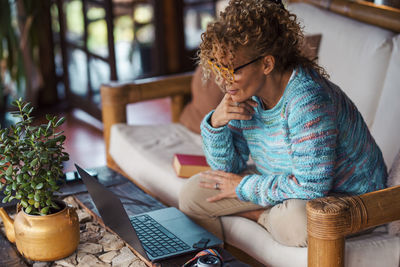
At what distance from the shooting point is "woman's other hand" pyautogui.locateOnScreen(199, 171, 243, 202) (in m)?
1.79

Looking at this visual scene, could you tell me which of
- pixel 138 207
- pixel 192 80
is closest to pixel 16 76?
pixel 192 80

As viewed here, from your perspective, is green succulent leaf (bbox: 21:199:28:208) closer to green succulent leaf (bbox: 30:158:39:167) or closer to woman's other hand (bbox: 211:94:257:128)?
green succulent leaf (bbox: 30:158:39:167)

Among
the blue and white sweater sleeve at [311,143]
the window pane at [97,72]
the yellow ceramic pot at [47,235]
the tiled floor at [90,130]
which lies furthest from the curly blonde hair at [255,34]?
the window pane at [97,72]

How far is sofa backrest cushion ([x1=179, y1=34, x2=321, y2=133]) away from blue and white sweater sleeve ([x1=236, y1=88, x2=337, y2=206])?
33.9 inches

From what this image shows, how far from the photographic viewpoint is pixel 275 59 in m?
1.61

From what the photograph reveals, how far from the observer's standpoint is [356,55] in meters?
2.24

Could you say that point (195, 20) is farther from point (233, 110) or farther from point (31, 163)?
point (31, 163)

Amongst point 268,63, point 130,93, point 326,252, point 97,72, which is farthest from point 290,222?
point 97,72

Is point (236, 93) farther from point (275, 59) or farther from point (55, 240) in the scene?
point (55, 240)

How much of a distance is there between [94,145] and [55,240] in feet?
7.89

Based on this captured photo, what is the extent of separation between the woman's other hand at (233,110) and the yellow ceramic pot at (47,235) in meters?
0.56

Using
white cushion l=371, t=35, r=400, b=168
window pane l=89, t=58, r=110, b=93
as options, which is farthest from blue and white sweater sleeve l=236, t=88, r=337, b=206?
window pane l=89, t=58, r=110, b=93

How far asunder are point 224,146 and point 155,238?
41cm

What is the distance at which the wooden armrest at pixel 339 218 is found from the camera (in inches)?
51.8
